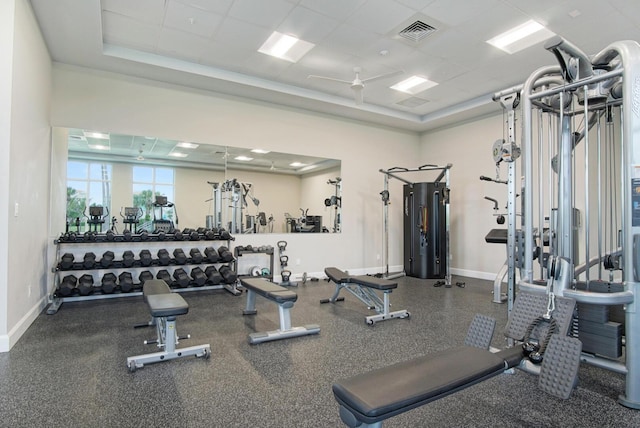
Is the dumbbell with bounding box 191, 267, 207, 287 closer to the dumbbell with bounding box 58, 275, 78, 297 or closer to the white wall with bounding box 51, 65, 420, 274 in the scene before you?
the white wall with bounding box 51, 65, 420, 274

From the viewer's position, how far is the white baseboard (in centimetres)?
273

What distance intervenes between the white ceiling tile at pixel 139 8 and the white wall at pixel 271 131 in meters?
1.37

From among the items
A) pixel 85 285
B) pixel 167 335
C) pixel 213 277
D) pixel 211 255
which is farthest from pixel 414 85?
pixel 85 285

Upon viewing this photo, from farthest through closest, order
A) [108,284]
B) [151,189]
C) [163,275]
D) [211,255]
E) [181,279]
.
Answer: [151,189], [211,255], [163,275], [181,279], [108,284]

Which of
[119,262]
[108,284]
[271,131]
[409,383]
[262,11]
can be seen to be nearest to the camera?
[409,383]

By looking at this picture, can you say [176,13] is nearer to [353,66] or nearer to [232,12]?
[232,12]

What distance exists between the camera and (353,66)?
4840 mm

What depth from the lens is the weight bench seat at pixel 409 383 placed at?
1278 millimetres

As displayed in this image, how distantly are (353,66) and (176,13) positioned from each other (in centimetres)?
225

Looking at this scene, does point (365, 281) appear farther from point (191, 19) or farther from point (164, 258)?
point (191, 19)

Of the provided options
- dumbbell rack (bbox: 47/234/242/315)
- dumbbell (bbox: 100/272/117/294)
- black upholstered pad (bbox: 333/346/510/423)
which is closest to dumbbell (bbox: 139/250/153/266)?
dumbbell rack (bbox: 47/234/242/315)

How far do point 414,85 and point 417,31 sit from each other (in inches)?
64.6

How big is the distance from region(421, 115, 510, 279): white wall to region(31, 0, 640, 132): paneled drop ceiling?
968 mm

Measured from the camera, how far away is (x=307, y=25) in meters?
3.85
